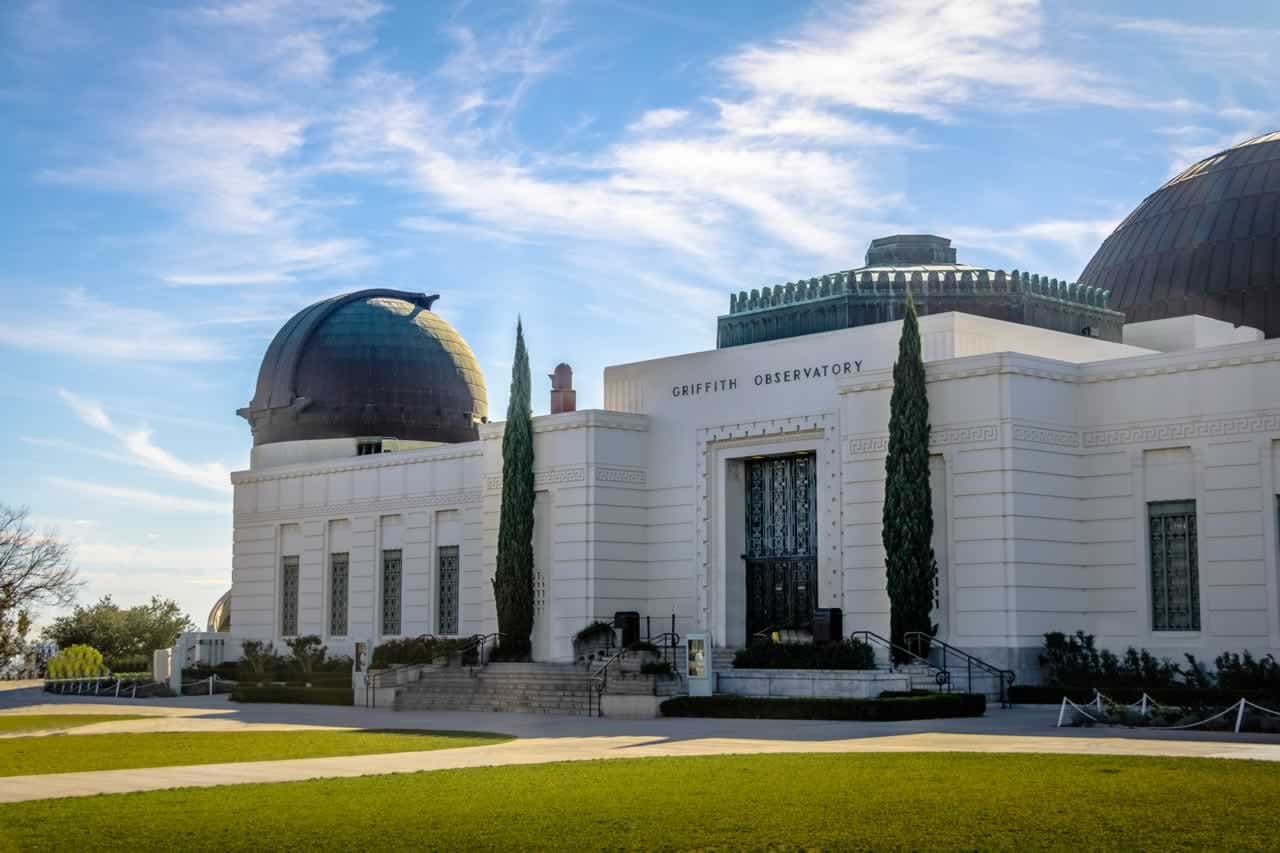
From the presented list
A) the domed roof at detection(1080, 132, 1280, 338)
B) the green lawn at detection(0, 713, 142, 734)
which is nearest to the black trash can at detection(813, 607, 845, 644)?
the domed roof at detection(1080, 132, 1280, 338)

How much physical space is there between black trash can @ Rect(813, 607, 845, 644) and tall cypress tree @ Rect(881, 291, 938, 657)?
5.09ft

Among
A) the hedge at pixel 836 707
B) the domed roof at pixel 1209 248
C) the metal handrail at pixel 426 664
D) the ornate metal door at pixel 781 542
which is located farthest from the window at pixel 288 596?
the domed roof at pixel 1209 248

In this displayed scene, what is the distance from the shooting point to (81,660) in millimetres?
50344

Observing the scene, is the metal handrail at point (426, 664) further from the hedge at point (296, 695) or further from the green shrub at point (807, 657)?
the green shrub at point (807, 657)

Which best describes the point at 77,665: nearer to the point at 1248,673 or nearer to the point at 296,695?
the point at 296,695

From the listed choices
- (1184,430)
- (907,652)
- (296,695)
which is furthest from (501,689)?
(1184,430)

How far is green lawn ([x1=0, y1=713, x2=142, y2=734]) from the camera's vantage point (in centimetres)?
3092

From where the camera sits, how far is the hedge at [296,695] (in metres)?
38.0

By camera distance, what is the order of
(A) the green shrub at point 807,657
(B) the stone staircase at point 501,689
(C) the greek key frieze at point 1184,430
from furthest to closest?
(B) the stone staircase at point 501,689
(A) the green shrub at point 807,657
(C) the greek key frieze at point 1184,430

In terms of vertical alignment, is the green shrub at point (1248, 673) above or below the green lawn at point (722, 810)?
above

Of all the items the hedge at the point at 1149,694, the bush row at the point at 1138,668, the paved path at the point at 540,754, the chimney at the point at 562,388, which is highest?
the chimney at the point at 562,388

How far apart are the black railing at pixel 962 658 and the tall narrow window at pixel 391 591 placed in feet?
61.3

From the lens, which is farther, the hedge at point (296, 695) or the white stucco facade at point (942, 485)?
the hedge at point (296, 695)

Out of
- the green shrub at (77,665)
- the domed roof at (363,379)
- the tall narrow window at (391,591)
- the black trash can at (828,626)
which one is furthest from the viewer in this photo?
the domed roof at (363,379)
